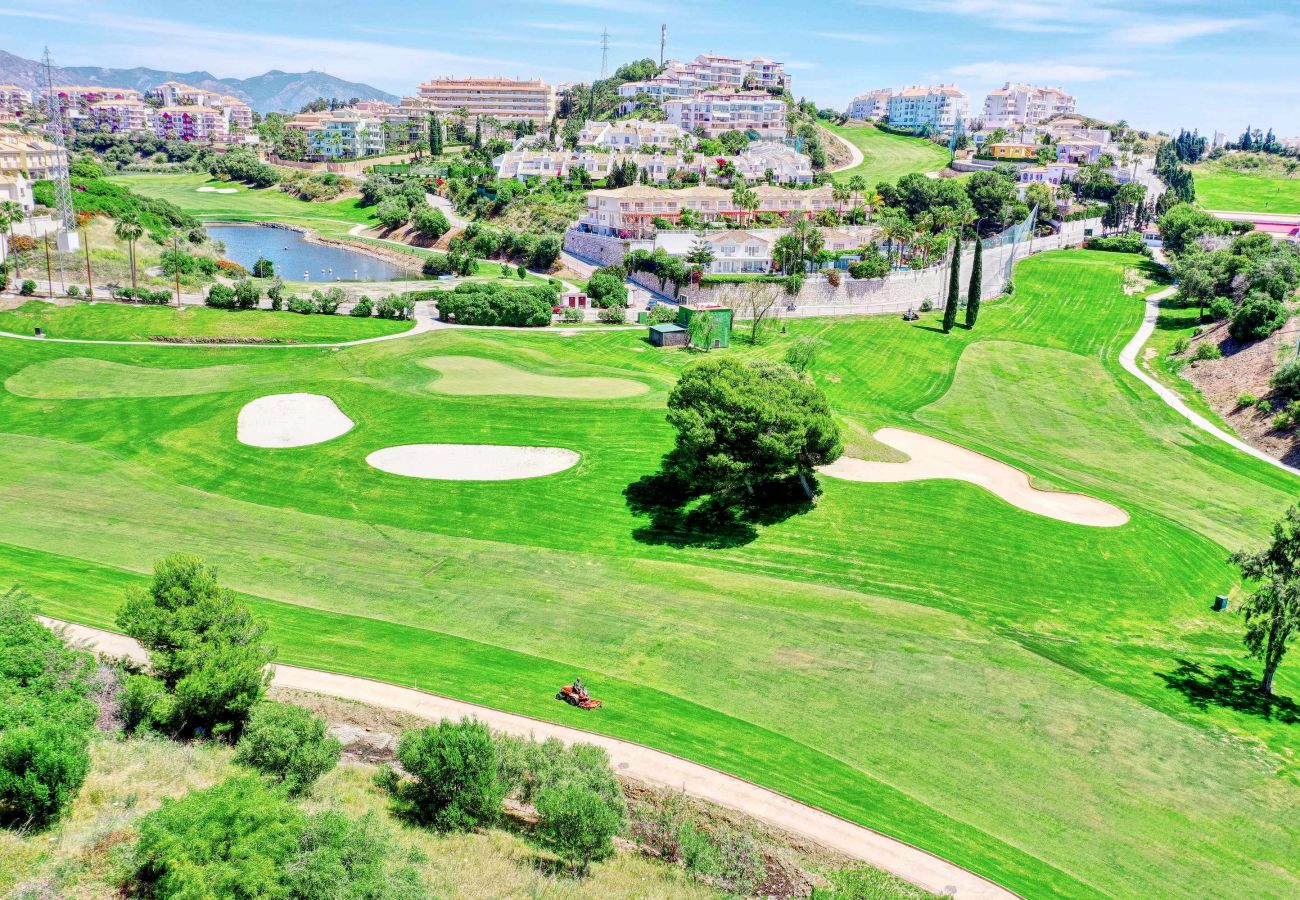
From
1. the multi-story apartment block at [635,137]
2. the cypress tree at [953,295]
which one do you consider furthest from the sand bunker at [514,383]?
the multi-story apartment block at [635,137]

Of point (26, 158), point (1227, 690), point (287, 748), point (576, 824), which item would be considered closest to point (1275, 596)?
point (1227, 690)

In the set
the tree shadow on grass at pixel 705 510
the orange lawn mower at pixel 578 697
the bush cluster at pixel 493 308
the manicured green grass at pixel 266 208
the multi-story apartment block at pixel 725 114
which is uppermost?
the multi-story apartment block at pixel 725 114

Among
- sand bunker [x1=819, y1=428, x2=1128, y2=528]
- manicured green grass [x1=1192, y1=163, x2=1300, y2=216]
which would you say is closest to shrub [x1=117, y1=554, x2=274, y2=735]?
sand bunker [x1=819, y1=428, x2=1128, y2=528]

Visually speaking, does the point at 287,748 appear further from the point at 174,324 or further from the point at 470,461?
the point at 174,324

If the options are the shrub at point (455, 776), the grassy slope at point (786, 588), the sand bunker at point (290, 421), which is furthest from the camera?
the sand bunker at point (290, 421)

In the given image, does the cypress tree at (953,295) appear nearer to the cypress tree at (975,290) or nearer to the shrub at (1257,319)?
the cypress tree at (975,290)

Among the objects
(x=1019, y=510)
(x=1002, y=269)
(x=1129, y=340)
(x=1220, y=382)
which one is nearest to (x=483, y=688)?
(x=1019, y=510)

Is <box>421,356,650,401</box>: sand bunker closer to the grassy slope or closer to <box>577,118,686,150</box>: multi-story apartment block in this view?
the grassy slope
